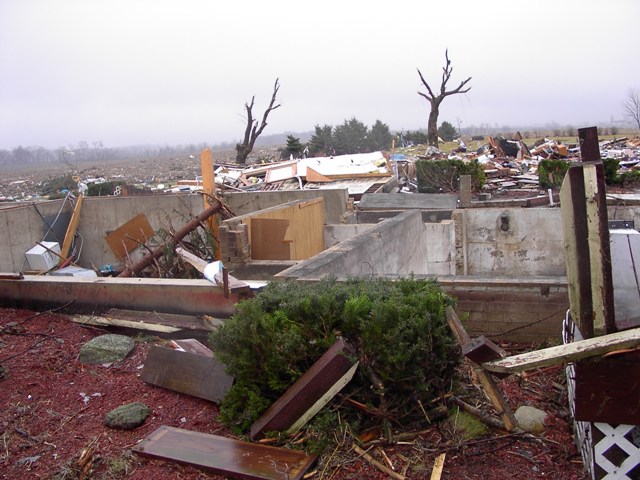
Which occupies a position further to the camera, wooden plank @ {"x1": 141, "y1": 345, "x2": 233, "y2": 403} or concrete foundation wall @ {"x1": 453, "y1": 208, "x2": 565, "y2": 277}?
concrete foundation wall @ {"x1": 453, "y1": 208, "x2": 565, "y2": 277}

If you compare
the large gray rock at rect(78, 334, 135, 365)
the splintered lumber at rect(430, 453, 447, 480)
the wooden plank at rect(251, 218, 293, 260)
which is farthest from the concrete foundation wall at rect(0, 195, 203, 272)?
the splintered lumber at rect(430, 453, 447, 480)

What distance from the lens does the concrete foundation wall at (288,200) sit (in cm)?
1473

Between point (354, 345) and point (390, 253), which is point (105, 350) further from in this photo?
point (390, 253)

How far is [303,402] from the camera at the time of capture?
3.69m

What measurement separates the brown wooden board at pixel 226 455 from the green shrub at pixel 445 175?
1910cm

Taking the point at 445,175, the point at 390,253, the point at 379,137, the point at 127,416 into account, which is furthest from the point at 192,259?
the point at 379,137

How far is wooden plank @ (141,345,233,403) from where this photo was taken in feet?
14.8

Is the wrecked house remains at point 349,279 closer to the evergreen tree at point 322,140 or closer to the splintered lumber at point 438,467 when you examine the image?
the splintered lumber at point 438,467

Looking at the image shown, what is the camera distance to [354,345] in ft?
12.4

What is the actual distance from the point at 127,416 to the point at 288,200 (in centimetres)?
1078

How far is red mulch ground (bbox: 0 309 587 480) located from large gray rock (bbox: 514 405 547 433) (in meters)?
0.06

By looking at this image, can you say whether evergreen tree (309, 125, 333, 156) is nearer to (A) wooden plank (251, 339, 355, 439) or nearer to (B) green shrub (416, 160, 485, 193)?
(B) green shrub (416, 160, 485, 193)

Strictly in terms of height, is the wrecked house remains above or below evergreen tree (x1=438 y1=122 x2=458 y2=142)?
below

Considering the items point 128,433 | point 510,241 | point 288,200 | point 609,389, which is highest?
point 288,200
